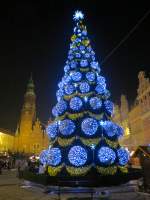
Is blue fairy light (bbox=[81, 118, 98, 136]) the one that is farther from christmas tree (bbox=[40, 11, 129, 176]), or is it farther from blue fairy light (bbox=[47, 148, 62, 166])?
blue fairy light (bbox=[47, 148, 62, 166])

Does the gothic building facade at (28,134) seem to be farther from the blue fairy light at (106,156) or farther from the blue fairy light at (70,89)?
the blue fairy light at (106,156)

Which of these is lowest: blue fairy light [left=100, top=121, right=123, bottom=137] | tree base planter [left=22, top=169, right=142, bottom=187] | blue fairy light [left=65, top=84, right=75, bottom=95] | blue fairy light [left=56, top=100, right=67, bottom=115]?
tree base planter [left=22, top=169, right=142, bottom=187]

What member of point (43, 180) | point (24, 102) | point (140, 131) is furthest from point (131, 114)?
point (24, 102)

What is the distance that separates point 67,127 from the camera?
1452 cm

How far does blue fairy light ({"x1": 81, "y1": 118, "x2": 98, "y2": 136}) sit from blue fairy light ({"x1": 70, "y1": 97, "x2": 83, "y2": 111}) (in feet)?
3.09

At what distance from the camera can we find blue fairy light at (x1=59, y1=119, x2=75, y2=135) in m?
A: 14.4

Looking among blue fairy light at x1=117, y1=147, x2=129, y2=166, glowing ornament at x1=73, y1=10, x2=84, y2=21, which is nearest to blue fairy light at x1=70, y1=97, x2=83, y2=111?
blue fairy light at x1=117, y1=147, x2=129, y2=166

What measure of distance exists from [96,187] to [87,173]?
1.04 metres

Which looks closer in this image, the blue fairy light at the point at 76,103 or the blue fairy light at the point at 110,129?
the blue fairy light at the point at 110,129

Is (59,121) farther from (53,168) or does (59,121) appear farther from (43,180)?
(43,180)

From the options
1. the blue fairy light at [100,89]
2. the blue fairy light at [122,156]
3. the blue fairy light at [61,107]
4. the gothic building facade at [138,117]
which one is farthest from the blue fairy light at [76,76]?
the gothic building facade at [138,117]

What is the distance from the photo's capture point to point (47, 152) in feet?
49.6

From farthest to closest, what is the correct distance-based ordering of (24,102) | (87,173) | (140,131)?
(24,102)
(140,131)
(87,173)

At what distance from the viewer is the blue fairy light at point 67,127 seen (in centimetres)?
1444
